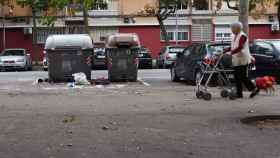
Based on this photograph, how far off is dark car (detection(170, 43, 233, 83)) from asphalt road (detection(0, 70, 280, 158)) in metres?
5.67

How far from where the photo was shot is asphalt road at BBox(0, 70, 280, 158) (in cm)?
795

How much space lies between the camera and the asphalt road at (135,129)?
7953mm

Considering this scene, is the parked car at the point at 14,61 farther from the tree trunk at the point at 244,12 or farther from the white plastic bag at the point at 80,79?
the tree trunk at the point at 244,12

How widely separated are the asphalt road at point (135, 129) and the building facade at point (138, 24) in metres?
34.0

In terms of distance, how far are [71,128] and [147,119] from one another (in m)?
1.48

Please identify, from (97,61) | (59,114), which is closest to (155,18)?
(97,61)

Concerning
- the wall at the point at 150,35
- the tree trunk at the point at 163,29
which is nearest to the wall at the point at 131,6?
the wall at the point at 150,35

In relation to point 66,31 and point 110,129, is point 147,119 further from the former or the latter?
point 66,31

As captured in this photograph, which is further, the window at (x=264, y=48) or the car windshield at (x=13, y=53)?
the car windshield at (x=13, y=53)

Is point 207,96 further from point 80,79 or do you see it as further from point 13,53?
point 13,53

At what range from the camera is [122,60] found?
22.5m

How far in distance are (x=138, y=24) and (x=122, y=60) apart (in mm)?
25653

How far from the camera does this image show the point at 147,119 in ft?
34.9

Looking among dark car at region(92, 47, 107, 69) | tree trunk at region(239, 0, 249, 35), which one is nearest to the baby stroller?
tree trunk at region(239, 0, 249, 35)
